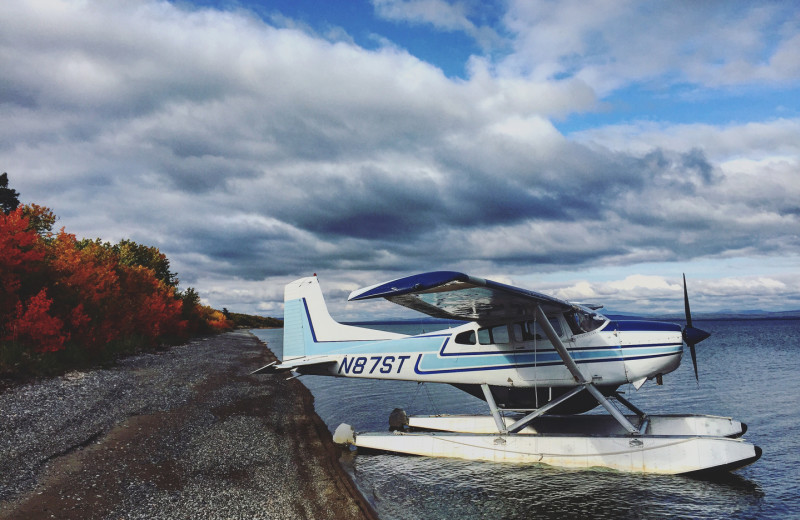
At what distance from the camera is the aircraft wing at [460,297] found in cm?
619

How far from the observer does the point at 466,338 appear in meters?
9.95

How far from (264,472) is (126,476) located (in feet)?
6.94

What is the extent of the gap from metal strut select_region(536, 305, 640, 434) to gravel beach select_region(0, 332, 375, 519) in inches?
172

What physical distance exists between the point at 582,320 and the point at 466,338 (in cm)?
242

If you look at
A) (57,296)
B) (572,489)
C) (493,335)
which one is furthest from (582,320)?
(57,296)

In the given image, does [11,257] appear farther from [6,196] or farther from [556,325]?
[6,196]

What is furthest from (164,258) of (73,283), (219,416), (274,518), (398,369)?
(274,518)

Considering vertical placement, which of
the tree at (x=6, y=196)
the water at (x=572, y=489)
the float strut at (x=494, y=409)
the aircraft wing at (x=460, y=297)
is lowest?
the water at (x=572, y=489)

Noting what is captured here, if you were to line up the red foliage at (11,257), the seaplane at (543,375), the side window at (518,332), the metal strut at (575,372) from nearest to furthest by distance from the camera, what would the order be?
1. the seaplane at (543,375)
2. the metal strut at (575,372)
3. the side window at (518,332)
4. the red foliage at (11,257)

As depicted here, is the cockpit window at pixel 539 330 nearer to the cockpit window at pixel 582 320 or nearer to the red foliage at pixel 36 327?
the cockpit window at pixel 582 320

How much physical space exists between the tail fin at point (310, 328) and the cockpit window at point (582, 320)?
4134 mm

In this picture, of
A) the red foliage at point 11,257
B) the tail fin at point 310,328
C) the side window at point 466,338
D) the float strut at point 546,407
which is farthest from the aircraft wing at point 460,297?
the red foliage at point 11,257

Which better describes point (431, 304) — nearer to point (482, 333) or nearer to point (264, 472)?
point (482, 333)

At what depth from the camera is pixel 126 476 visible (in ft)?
23.5
